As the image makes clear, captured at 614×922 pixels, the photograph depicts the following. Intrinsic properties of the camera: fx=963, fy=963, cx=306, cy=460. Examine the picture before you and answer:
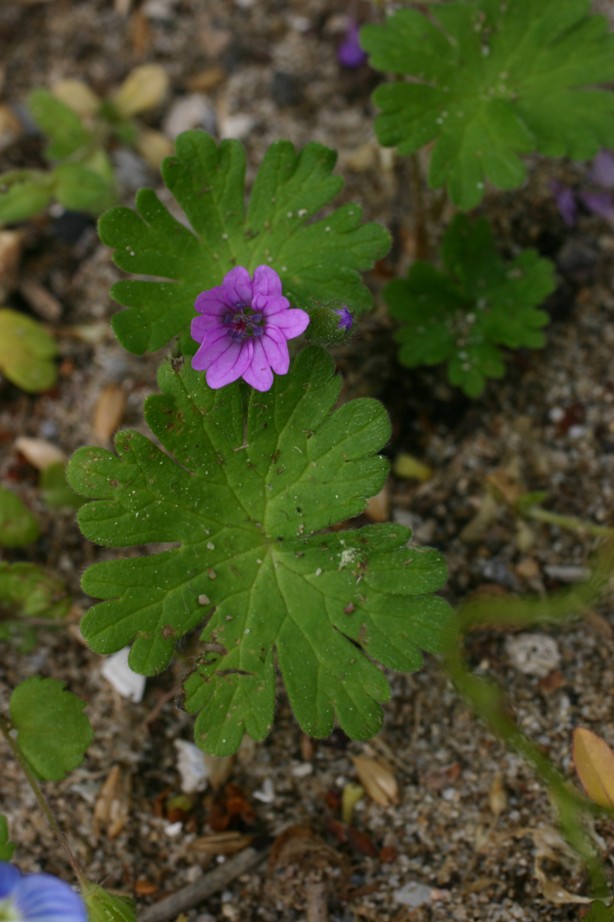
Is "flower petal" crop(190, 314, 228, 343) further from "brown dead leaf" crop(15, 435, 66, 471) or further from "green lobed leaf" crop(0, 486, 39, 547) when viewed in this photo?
"brown dead leaf" crop(15, 435, 66, 471)

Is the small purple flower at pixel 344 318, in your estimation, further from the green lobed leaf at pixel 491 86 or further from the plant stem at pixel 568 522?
the plant stem at pixel 568 522

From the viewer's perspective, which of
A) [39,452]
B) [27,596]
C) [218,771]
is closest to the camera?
[218,771]

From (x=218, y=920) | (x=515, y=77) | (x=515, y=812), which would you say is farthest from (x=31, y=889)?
(x=515, y=77)

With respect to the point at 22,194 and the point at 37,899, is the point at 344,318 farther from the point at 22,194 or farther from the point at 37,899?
the point at 22,194

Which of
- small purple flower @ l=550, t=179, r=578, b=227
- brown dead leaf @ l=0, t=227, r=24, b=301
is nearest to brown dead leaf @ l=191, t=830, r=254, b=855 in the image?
brown dead leaf @ l=0, t=227, r=24, b=301

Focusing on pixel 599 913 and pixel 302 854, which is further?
pixel 302 854

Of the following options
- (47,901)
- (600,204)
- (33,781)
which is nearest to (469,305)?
(600,204)

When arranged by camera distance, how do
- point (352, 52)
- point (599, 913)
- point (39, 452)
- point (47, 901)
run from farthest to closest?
point (352, 52), point (39, 452), point (599, 913), point (47, 901)

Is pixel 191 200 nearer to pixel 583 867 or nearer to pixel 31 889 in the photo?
pixel 31 889
